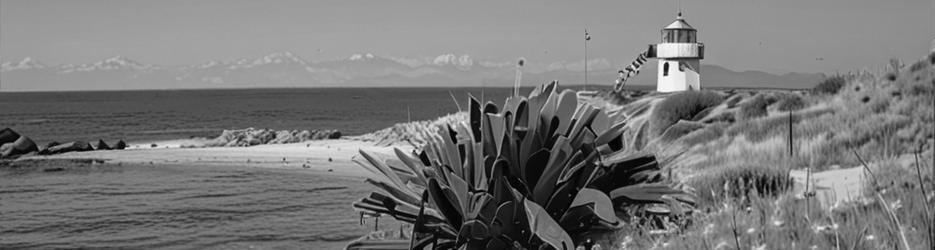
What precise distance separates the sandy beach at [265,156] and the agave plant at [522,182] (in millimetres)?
24265

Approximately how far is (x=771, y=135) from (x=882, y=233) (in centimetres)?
1195

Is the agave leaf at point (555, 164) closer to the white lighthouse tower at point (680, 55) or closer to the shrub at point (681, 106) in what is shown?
the shrub at point (681, 106)

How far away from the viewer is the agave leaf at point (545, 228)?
661 centimetres

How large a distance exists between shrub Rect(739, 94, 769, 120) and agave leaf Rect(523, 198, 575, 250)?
16.8 m

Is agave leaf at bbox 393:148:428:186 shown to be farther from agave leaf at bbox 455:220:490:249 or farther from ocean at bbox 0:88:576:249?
ocean at bbox 0:88:576:249

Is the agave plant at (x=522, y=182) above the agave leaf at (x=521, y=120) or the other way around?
the other way around

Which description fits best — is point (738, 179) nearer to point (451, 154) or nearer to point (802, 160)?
point (451, 154)

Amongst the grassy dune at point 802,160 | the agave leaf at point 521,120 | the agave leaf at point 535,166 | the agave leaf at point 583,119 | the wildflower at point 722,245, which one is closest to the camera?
the wildflower at point 722,245

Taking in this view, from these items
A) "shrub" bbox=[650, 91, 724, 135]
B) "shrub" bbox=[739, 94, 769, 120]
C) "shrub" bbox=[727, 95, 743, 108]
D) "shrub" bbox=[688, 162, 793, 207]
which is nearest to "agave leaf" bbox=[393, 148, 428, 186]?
"shrub" bbox=[688, 162, 793, 207]

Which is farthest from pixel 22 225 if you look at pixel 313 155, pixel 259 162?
pixel 313 155

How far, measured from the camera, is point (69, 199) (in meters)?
27.9

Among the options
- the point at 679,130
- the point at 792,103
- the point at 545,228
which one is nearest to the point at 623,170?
the point at 545,228

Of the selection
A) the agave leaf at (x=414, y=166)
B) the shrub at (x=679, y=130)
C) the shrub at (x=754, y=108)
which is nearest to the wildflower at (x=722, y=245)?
the agave leaf at (x=414, y=166)

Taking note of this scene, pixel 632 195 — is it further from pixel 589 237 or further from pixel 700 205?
pixel 700 205
